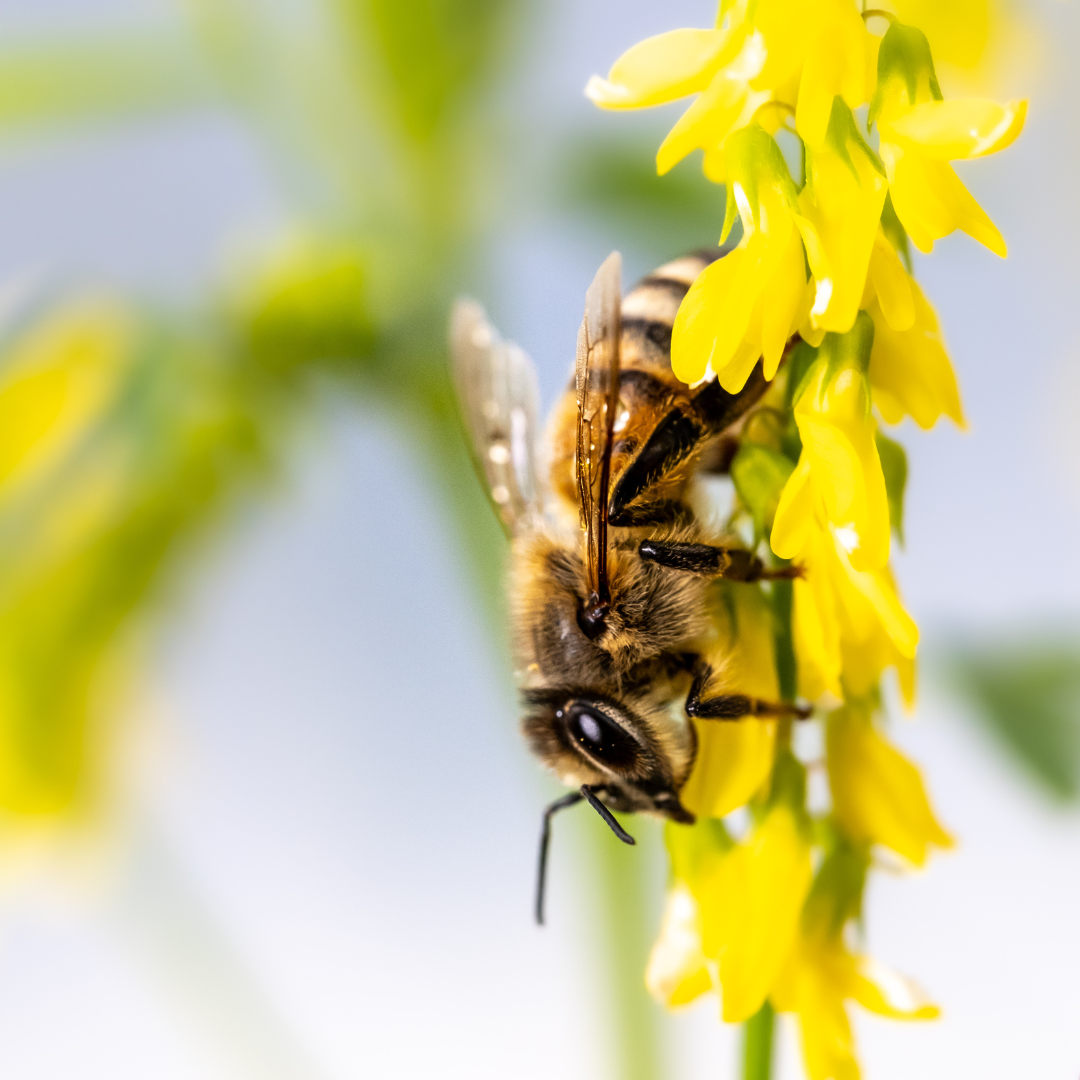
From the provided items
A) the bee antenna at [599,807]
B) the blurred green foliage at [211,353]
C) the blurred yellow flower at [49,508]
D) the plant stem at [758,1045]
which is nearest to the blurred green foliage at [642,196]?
the blurred green foliage at [211,353]

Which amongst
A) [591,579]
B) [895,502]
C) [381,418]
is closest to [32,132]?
[381,418]

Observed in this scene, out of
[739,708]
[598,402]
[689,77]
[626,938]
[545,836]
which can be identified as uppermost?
[689,77]

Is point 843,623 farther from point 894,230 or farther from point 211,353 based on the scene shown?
point 211,353

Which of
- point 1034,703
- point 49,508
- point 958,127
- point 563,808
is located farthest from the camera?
point 49,508

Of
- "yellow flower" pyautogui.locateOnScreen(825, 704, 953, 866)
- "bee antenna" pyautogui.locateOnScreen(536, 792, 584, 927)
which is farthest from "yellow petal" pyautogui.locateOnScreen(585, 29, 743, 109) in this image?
"bee antenna" pyautogui.locateOnScreen(536, 792, 584, 927)

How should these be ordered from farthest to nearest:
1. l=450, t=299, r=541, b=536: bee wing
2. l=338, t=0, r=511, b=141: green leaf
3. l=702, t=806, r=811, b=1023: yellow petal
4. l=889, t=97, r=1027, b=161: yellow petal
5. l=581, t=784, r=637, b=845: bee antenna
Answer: l=338, t=0, r=511, b=141: green leaf, l=450, t=299, r=541, b=536: bee wing, l=581, t=784, r=637, b=845: bee antenna, l=702, t=806, r=811, b=1023: yellow petal, l=889, t=97, r=1027, b=161: yellow petal

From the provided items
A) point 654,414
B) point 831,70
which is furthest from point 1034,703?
point 831,70

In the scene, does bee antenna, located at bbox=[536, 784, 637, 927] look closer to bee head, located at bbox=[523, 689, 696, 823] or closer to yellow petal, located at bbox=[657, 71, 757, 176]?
bee head, located at bbox=[523, 689, 696, 823]
